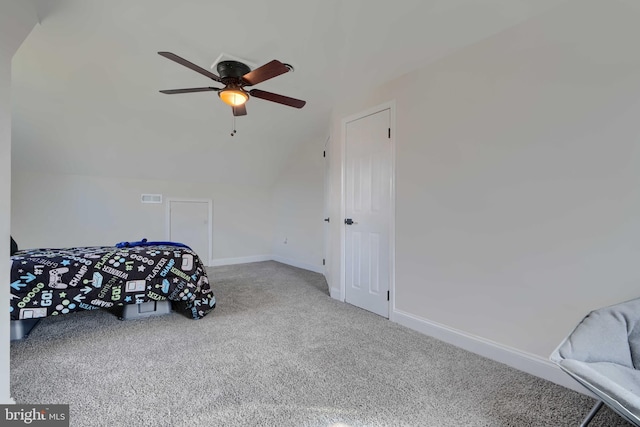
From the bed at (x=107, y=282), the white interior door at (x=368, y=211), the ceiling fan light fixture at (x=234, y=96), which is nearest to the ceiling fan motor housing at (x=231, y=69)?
the ceiling fan light fixture at (x=234, y=96)

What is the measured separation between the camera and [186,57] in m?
2.46

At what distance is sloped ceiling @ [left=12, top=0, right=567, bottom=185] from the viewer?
76.7 inches

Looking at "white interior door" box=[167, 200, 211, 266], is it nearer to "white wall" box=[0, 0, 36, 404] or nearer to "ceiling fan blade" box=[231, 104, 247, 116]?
"ceiling fan blade" box=[231, 104, 247, 116]

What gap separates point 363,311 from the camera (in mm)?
2898

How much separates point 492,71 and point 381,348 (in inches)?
86.4

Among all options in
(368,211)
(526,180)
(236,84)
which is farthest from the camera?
(368,211)

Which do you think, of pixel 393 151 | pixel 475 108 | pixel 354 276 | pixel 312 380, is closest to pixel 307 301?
pixel 354 276

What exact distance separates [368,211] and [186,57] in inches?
88.2

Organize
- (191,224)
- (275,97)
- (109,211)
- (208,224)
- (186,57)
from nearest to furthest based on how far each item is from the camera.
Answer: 1. (275,97)
2. (186,57)
3. (109,211)
4. (191,224)
5. (208,224)

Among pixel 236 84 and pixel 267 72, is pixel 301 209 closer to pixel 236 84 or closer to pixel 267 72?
pixel 236 84

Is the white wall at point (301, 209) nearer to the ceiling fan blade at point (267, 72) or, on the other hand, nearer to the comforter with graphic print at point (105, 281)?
the comforter with graphic print at point (105, 281)

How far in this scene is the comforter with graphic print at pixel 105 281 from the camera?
2.08m

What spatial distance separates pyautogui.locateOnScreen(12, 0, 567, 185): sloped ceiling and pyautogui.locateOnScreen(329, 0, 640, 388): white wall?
0.29 metres

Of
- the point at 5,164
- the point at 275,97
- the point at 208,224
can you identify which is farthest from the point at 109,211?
the point at 275,97
